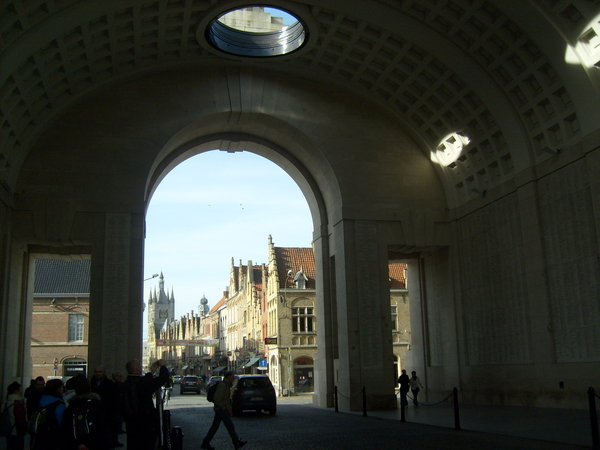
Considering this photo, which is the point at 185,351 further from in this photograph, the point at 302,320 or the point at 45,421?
the point at 45,421

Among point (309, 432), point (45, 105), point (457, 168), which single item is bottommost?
point (309, 432)

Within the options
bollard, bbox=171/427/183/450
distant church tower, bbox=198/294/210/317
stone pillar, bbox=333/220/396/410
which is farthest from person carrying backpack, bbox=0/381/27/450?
distant church tower, bbox=198/294/210/317

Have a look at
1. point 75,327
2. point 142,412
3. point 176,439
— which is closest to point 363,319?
point 142,412

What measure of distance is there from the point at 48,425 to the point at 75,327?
44.6m

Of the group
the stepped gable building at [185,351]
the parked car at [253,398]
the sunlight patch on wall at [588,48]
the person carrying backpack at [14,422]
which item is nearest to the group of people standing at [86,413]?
the person carrying backpack at [14,422]

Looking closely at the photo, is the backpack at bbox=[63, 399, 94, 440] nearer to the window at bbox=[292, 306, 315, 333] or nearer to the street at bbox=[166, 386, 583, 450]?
the street at bbox=[166, 386, 583, 450]

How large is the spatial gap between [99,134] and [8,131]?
3.47 metres

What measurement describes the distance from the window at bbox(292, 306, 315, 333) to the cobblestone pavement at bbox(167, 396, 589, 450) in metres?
33.9

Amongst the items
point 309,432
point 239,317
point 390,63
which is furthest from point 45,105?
point 239,317

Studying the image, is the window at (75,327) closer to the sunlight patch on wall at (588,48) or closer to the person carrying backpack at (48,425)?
the sunlight patch on wall at (588,48)

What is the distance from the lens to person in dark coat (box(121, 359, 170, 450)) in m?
8.52

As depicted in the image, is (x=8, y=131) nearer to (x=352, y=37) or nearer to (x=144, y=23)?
(x=144, y=23)

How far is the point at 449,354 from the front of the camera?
2419 cm

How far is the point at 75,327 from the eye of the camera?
4894cm
